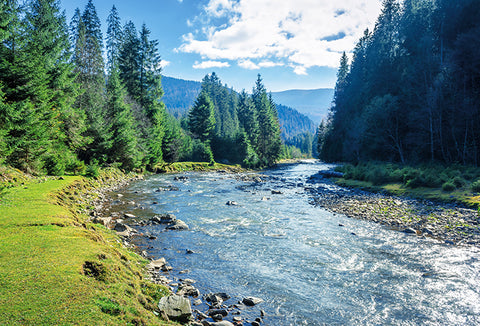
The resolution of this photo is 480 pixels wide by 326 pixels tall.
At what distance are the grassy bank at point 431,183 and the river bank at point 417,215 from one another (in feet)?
3.94

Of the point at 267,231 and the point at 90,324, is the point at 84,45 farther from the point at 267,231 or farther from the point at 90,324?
the point at 90,324

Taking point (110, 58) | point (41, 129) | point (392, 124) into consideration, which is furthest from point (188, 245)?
point (110, 58)

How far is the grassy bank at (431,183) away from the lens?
2008 centimetres

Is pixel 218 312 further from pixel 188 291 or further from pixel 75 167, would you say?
pixel 75 167

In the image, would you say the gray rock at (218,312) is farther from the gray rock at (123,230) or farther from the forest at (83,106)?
the forest at (83,106)

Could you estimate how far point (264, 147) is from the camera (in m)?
79.2

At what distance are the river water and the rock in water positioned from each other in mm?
1641

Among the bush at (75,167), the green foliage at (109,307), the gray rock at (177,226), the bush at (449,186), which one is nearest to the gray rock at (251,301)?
the green foliage at (109,307)

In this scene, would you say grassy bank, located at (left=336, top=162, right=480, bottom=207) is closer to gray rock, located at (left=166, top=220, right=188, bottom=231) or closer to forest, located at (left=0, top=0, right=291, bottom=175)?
gray rock, located at (left=166, top=220, right=188, bottom=231)

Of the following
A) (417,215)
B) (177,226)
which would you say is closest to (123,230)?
(177,226)

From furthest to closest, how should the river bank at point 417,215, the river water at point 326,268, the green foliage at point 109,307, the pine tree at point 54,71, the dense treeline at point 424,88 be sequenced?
the dense treeline at point 424,88, the pine tree at point 54,71, the river bank at point 417,215, the river water at point 326,268, the green foliage at point 109,307

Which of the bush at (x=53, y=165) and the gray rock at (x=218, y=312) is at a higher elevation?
the bush at (x=53, y=165)

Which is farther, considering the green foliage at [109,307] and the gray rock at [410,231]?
the gray rock at [410,231]

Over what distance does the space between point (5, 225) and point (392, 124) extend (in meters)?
46.2
